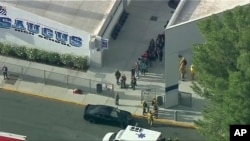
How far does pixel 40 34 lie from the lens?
64.8m

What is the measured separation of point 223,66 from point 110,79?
42.8ft

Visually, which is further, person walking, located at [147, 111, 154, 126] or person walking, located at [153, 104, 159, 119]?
person walking, located at [153, 104, 159, 119]

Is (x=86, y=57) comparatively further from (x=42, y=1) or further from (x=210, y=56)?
(x=210, y=56)

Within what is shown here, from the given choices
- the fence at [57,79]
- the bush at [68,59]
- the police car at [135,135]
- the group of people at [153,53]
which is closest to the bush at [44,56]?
the bush at [68,59]

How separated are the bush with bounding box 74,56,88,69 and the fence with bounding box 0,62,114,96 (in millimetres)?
1313

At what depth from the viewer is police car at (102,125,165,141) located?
55469 millimetres

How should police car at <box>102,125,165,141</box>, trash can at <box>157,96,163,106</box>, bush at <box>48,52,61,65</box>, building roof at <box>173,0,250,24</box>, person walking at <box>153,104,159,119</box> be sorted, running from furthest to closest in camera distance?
bush at <box>48,52,61,65</box>
trash can at <box>157,96,163,106</box>
building roof at <box>173,0,250,24</box>
person walking at <box>153,104,159,119</box>
police car at <box>102,125,165,141</box>

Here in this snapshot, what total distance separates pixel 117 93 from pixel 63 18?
7.30 meters

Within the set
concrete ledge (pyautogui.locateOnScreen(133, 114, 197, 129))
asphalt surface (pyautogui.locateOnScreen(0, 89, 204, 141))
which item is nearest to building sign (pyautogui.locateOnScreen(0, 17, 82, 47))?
asphalt surface (pyautogui.locateOnScreen(0, 89, 204, 141))

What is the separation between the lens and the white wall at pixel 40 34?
63594mm

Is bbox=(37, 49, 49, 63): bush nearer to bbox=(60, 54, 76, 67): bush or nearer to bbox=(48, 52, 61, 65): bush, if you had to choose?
bbox=(48, 52, 61, 65): bush

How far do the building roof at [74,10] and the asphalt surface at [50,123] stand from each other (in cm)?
632

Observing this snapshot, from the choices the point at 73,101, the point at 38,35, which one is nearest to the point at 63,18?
the point at 38,35

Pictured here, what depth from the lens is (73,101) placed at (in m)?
61.1
